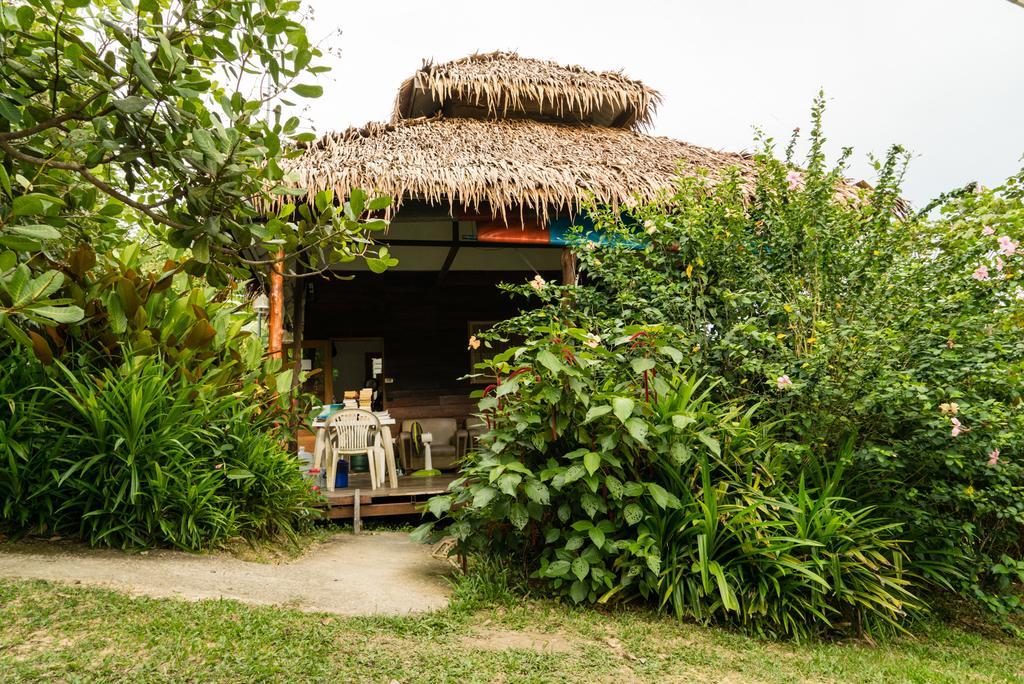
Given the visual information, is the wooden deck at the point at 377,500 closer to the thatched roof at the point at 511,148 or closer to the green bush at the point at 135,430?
the green bush at the point at 135,430

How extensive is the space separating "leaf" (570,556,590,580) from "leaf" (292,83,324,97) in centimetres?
226

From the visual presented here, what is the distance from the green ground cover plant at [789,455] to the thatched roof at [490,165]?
1.88 meters

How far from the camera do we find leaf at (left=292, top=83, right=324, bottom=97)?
1804 millimetres

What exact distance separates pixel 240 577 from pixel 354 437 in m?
2.66

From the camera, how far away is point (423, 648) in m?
2.28

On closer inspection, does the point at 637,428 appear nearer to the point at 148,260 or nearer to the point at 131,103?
the point at 131,103

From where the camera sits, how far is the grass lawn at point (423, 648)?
195 centimetres

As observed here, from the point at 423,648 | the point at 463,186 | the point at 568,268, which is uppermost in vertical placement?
the point at 463,186

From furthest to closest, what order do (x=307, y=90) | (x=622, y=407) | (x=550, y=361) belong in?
(x=550, y=361)
(x=622, y=407)
(x=307, y=90)

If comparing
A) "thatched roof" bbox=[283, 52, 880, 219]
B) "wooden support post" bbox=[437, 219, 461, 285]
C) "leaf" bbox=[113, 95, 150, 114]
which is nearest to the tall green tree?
"leaf" bbox=[113, 95, 150, 114]

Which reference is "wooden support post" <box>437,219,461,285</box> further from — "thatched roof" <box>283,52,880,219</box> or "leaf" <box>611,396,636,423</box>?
"leaf" <box>611,396,636,423</box>

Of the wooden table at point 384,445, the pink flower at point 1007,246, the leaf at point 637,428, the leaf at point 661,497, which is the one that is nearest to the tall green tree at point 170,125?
the leaf at point 637,428

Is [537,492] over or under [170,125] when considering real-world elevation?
under

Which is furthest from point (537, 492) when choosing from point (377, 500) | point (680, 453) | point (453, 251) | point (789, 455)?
point (453, 251)
